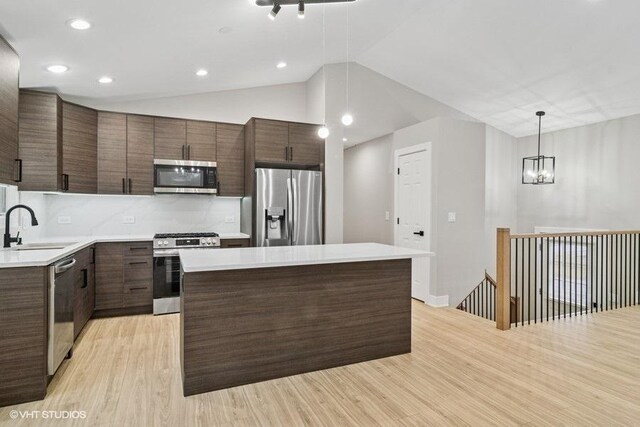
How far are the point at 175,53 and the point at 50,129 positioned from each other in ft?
5.34

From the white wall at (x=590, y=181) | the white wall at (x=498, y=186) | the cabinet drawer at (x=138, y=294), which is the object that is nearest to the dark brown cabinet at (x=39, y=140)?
the cabinet drawer at (x=138, y=294)

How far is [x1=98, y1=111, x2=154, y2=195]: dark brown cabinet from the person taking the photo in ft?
14.5

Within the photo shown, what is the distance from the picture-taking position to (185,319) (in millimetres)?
2436

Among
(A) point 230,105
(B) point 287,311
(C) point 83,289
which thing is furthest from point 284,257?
(A) point 230,105

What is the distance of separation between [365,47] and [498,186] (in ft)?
13.4

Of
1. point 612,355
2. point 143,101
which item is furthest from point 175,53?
point 612,355

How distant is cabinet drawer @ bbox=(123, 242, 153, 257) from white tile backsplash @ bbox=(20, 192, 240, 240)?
59cm

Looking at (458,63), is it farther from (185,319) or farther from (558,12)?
(185,319)

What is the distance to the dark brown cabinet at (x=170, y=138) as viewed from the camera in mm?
4621

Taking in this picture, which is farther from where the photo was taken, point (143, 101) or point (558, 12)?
point (143, 101)

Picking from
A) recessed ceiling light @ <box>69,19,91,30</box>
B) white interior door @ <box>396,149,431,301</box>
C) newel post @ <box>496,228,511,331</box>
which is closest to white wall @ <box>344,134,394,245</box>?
white interior door @ <box>396,149,431,301</box>

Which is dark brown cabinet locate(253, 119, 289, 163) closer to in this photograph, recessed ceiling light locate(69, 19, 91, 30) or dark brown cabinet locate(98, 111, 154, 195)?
dark brown cabinet locate(98, 111, 154, 195)

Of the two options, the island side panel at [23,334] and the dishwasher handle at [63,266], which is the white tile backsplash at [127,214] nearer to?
the dishwasher handle at [63,266]

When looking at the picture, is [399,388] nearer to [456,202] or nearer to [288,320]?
[288,320]
